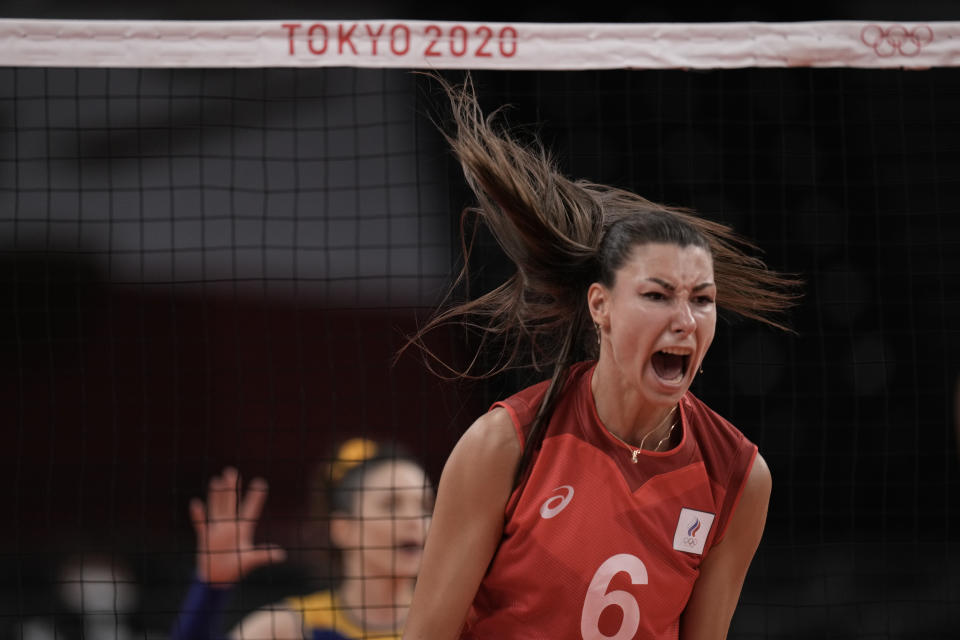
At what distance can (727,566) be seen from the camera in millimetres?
2801

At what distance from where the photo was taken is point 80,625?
16.8 feet

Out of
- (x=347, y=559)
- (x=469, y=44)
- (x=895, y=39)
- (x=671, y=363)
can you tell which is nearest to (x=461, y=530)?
(x=671, y=363)

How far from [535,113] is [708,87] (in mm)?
1001

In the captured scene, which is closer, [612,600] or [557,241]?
[612,600]

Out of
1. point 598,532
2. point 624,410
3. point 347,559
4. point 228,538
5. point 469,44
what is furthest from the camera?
point 347,559

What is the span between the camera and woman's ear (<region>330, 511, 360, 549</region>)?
502 centimetres

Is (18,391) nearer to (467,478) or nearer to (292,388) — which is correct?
(292,388)

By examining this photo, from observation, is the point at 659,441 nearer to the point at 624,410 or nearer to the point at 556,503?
the point at 624,410

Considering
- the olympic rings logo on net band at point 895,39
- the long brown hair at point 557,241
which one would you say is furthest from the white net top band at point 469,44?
the long brown hair at point 557,241

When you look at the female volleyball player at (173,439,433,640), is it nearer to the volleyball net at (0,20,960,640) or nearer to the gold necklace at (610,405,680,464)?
the volleyball net at (0,20,960,640)

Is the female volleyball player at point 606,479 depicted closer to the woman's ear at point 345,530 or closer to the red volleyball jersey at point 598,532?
the red volleyball jersey at point 598,532

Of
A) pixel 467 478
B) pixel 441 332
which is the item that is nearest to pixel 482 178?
pixel 467 478

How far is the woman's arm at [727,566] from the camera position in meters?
2.77

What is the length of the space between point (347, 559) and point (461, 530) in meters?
2.64
